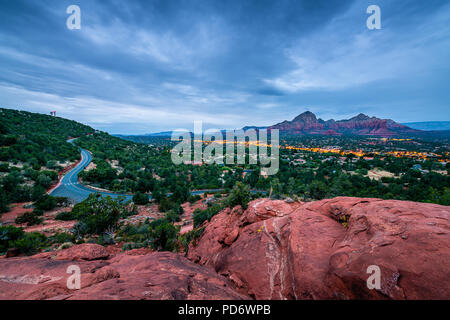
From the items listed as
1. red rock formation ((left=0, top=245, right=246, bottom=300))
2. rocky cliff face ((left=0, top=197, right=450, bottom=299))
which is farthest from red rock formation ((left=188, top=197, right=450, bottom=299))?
red rock formation ((left=0, top=245, right=246, bottom=300))

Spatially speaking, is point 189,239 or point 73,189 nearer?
point 189,239

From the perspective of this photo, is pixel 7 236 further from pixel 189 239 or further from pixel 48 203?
pixel 189 239

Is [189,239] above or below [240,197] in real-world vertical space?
below

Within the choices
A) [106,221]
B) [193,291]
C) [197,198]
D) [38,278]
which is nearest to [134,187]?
[197,198]

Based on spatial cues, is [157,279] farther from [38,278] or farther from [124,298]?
[38,278]

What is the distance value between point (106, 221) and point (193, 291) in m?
19.6

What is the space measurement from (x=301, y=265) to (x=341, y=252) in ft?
5.31

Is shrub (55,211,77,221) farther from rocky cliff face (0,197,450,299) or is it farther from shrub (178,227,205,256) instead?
rocky cliff face (0,197,450,299)

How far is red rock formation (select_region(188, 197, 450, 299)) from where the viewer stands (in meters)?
4.67

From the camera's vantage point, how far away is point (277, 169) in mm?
75438

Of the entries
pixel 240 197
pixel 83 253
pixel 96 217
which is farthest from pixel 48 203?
pixel 240 197

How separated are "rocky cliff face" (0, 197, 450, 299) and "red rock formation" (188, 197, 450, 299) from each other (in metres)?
0.02

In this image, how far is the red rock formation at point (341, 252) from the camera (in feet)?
15.3

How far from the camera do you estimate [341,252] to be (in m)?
6.14
